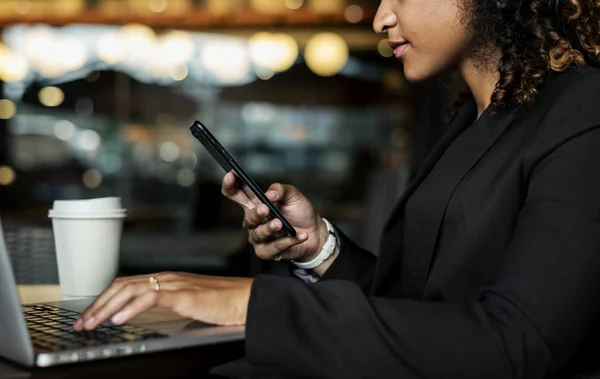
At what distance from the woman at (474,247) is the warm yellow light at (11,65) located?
7.05m

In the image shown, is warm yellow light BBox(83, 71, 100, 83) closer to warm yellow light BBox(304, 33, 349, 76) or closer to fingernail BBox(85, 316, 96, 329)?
warm yellow light BBox(304, 33, 349, 76)

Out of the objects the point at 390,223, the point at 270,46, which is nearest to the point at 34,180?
the point at 270,46

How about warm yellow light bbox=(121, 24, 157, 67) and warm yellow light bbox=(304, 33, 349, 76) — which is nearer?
warm yellow light bbox=(304, 33, 349, 76)

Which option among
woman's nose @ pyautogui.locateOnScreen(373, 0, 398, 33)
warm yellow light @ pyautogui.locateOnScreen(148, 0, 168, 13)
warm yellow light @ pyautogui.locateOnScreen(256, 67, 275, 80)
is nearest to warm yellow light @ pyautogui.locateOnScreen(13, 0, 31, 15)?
warm yellow light @ pyautogui.locateOnScreen(148, 0, 168, 13)

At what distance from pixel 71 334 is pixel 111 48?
7780mm

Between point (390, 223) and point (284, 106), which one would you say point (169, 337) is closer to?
point (390, 223)

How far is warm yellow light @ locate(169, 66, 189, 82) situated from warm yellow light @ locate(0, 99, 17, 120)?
67.4 inches

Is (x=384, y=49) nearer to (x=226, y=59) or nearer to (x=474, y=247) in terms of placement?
(x=226, y=59)

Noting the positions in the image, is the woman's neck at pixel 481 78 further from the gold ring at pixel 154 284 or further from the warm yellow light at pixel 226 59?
the warm yellow light at pixel 226 59

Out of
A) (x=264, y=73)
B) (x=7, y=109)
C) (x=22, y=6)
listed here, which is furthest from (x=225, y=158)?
(x=264, y=73)

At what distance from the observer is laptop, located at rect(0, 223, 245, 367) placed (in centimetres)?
83

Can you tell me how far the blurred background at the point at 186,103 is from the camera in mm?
7039

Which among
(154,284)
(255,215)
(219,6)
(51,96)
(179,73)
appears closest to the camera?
(154,284)

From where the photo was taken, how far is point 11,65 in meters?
7.86
